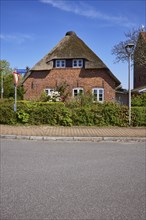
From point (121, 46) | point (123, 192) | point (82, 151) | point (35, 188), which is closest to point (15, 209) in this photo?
point (35, 188)

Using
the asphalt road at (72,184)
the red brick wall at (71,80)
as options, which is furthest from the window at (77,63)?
the asphalt road at (72,184)

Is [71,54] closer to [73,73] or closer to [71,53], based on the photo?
[71,53]

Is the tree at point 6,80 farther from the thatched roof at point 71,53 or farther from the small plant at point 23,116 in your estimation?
the small plant at point 23,116

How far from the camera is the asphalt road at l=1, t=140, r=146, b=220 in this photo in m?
3.75

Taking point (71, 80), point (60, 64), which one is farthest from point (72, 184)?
point (60, 64)

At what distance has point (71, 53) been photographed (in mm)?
28141

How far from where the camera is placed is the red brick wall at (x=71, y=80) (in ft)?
92.1

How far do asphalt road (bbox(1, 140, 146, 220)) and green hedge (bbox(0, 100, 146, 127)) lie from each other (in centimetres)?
558

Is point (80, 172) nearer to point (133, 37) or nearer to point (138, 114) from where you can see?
point (138, 114)

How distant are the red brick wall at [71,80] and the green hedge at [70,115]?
13.3m

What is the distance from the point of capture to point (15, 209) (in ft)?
12.4

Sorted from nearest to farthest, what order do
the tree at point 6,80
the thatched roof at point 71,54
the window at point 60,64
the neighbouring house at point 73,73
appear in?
the thatched roof at point 71,54 → the neighbouring house at point 73,73 → the window at point 60,64 → the tree at point 6,80

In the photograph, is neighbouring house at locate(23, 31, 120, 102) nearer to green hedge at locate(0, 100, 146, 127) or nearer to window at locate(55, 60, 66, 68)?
window at locate(55, 60, 66, 68)

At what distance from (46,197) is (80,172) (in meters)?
1.69
